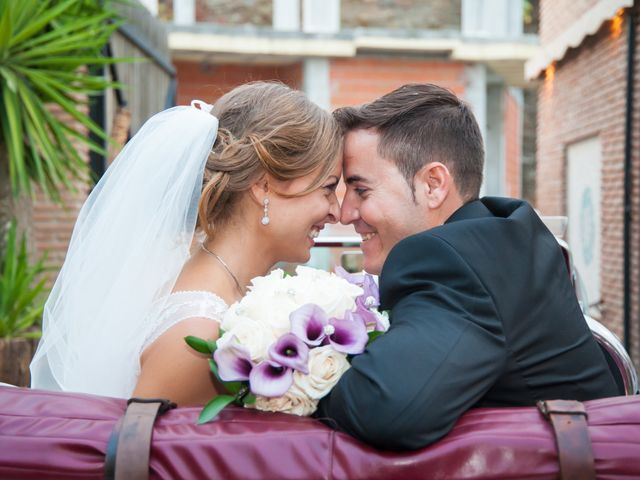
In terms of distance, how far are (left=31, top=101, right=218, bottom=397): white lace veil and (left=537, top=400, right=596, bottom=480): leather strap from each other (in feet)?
4.68

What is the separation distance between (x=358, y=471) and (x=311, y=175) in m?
1.40

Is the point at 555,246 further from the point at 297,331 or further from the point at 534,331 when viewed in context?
the point at 297,331

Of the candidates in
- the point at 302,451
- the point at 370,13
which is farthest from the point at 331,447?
the point at 370,13

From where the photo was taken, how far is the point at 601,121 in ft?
32.0

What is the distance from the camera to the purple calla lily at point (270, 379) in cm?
180

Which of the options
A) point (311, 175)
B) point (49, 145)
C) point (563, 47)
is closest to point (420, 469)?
point (311, 175)

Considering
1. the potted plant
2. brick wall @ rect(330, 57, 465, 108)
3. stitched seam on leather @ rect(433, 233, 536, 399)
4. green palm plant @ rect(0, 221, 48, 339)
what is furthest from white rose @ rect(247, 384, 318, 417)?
brick wall @ rect(330, 57, 465, 108)

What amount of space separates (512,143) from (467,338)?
55.7ft

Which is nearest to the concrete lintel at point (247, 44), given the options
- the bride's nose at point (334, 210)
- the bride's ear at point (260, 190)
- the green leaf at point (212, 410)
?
the bride's nose at point (334, 210)

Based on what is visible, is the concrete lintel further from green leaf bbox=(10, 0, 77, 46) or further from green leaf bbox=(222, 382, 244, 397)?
green leaf bbox=(222, 382, 244, 397)

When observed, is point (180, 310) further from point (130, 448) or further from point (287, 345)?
point (130, 448)

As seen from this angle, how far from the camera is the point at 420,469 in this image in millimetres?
1597

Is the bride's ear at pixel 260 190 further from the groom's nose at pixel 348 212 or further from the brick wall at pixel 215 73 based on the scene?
the brick wall at pixel 215 73

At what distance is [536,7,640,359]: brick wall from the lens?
902cm
